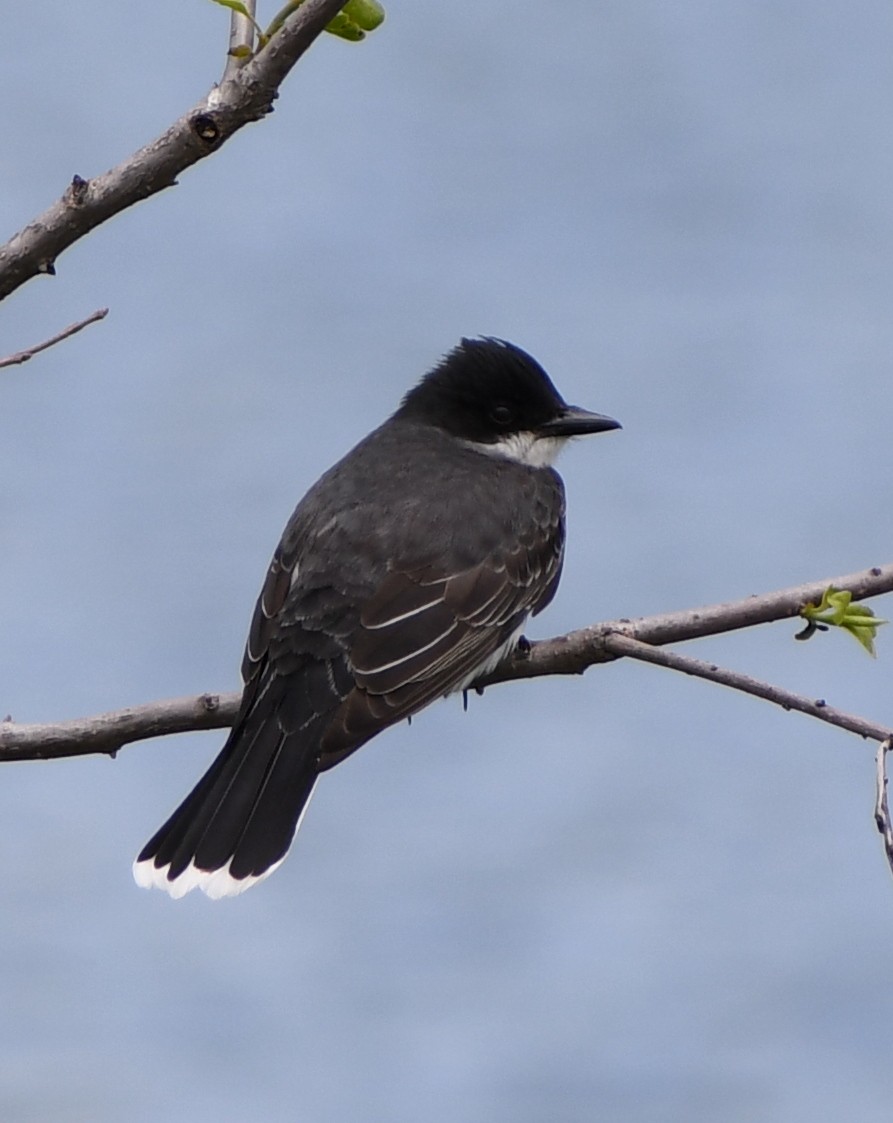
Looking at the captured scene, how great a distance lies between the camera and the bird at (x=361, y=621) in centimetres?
468

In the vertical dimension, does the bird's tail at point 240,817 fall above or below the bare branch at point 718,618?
below

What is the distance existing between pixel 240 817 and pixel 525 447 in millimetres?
1969

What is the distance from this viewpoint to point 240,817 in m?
4.67

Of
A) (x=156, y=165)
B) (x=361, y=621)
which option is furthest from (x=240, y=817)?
(x=156, y=165)

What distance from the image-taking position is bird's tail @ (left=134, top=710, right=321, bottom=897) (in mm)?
4617

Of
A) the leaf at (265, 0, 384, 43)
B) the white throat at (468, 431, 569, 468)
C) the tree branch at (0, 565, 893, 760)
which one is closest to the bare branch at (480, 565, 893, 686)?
the tree branch at (0, 565, 893, 760)

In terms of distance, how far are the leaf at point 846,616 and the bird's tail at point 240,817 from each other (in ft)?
5.18

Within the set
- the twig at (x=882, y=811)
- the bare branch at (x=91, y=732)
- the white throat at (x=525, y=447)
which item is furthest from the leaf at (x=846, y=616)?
the white throat at (x=525, y=447)

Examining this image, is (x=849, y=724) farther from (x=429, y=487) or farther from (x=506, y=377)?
(x=506, y=377)

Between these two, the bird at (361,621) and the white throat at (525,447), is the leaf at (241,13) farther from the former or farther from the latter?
the white throat at (525,447)

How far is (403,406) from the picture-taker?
635cm

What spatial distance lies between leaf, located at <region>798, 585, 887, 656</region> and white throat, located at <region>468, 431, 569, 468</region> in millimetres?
2310

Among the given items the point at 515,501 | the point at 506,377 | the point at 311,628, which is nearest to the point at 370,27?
the point at 311,628

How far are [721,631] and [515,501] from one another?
1.67m
